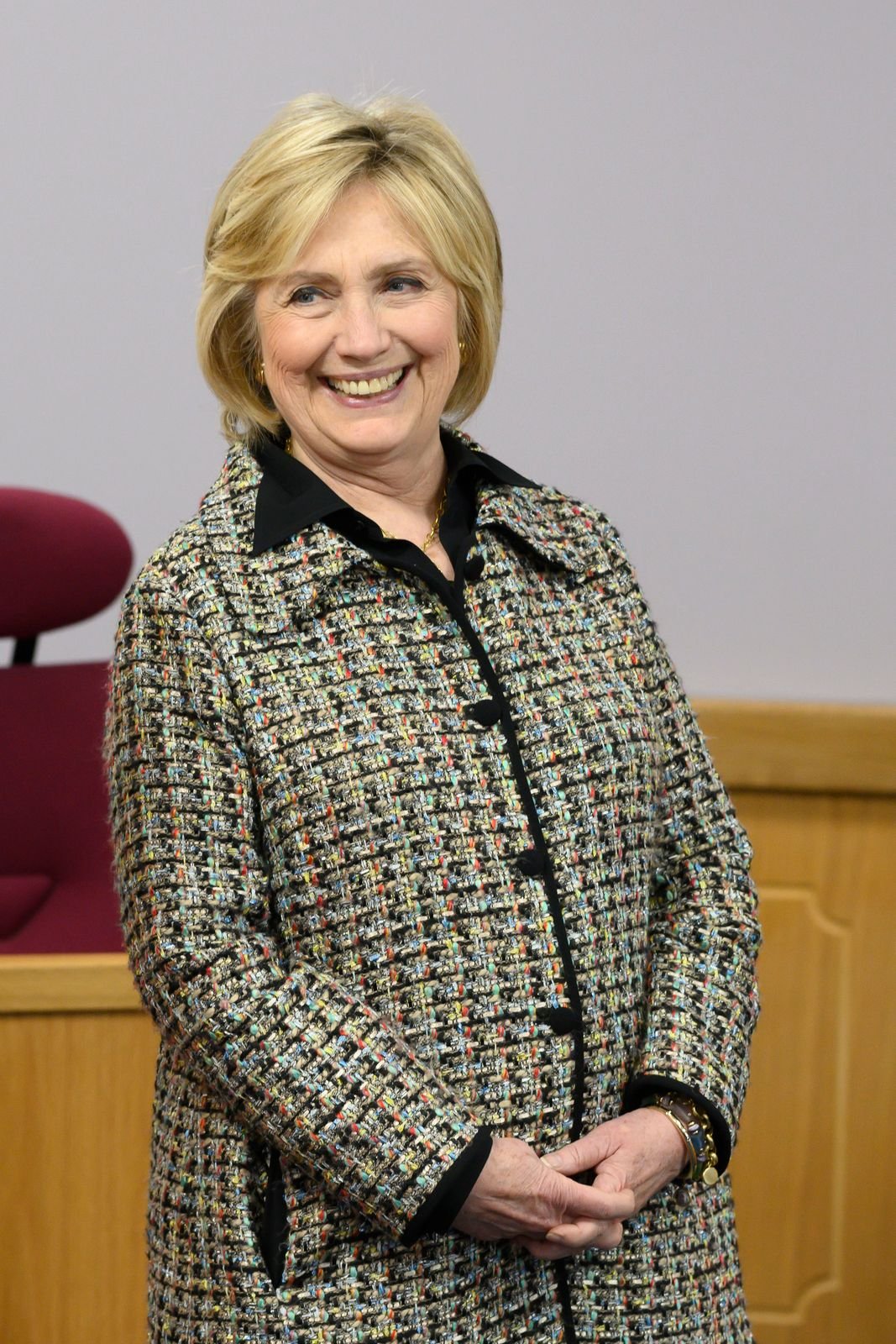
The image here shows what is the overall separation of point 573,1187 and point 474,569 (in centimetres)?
50

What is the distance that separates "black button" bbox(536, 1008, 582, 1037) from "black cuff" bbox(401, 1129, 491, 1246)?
118mm

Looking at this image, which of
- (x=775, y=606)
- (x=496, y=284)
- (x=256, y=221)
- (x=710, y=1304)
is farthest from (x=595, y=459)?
(x=710, y=1304)

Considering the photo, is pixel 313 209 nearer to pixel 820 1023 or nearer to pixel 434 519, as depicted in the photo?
pixel 434 519

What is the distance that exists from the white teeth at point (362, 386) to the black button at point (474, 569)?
16 centimetres

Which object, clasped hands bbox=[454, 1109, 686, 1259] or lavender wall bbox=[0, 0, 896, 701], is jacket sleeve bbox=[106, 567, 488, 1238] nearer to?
clasped hands bbox=[454, 1109, 686, 1259]

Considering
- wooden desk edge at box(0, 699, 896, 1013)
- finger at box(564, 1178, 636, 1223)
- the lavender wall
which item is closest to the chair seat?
the lavender wall

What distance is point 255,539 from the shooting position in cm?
131

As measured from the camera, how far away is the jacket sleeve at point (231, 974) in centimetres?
119

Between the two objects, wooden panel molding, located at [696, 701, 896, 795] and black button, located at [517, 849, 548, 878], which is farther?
wooden panel molding, located at [696, 701, 896, 795]

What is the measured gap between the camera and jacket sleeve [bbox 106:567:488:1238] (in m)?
1.19

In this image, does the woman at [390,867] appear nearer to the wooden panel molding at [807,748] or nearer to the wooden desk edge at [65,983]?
the wooden desk edge at [65,983]

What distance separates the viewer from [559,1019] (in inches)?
50.4

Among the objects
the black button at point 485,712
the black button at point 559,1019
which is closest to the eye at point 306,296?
the black button at point 485,712

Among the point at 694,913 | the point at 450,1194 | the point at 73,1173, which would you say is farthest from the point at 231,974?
the point at 73,1173
